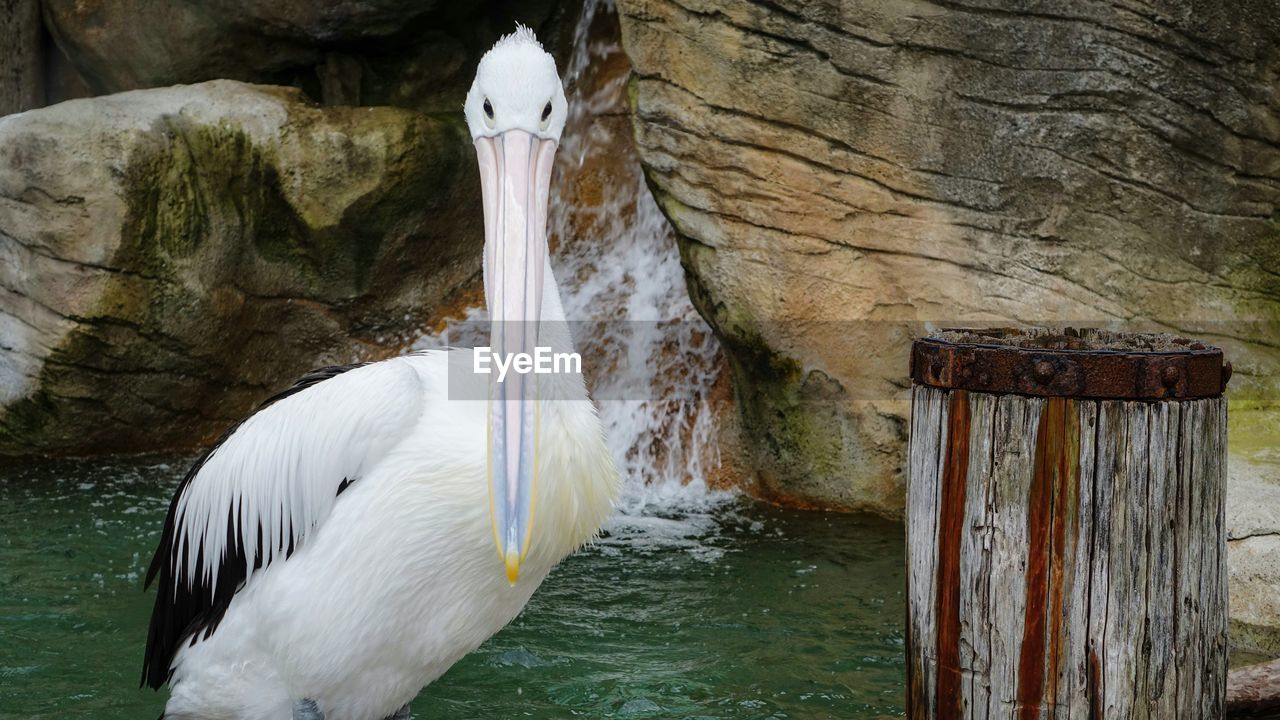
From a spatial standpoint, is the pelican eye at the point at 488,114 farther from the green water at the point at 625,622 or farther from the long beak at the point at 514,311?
the green water at the point at 625,622

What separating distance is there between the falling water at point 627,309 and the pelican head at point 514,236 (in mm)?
2892

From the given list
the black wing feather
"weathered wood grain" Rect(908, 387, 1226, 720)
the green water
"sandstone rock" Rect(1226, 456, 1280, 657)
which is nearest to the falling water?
the green water

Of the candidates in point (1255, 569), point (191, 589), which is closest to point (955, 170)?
point (1255, 569)

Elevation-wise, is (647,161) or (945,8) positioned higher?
(945,8)

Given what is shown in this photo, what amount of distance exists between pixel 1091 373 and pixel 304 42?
5.77 m

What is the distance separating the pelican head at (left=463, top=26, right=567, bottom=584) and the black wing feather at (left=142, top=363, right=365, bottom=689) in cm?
60

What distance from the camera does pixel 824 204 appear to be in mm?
5113

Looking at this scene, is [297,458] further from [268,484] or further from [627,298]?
[627,298]

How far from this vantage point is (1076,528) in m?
2.02

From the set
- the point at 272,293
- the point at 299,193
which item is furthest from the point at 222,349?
the point at 299,193

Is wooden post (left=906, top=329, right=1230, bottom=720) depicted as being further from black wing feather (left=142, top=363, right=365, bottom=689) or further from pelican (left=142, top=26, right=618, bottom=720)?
black wing feather (left=142, top=363, right=365, bottom=689)

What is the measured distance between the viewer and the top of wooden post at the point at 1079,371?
1.98 metres

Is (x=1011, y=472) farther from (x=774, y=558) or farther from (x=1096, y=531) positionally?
(x=774, y=558)

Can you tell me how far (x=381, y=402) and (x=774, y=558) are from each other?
2543 millimetres
